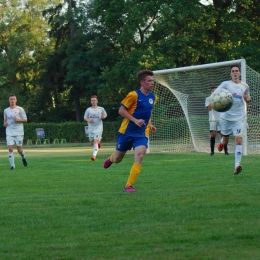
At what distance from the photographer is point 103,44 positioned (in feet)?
176

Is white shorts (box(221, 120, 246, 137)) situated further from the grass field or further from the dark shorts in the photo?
the dark shorts

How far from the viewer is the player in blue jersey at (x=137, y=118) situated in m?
9.48

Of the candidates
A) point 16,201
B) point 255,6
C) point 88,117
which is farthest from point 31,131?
point 16,201

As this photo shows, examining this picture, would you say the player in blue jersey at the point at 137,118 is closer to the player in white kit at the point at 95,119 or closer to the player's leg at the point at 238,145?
the player's leg at the point at 238,145

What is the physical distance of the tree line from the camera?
41.2m

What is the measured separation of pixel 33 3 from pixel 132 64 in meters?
28.6

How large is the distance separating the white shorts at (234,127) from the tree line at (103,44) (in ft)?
90.4

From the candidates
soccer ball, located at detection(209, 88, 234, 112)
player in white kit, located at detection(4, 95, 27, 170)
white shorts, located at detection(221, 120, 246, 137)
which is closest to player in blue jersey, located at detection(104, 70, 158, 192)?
soccer ball, located at detection(209, 88, 234, 112)

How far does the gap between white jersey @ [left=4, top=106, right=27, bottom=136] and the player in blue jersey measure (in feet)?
23.4

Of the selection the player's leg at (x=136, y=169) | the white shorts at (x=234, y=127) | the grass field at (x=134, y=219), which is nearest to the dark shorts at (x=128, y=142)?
the player's leg at (x=136, y=169)

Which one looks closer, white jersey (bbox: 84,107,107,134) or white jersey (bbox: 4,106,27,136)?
white jersey (bbox: 4,106,27,136)

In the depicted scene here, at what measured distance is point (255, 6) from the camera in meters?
43.0

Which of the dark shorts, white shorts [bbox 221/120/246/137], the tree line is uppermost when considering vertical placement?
the tree line

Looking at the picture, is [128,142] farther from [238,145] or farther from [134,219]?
[134,219]
